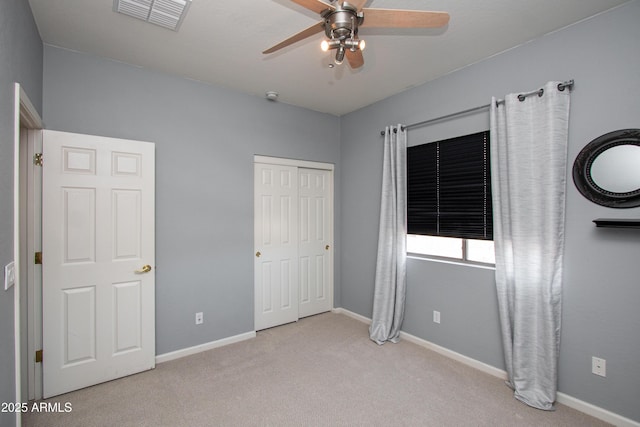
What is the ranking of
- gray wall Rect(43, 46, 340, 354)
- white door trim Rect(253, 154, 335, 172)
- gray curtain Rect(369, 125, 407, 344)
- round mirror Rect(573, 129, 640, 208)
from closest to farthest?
round mirror Rect(573, 129, 640, 208) < gray wall Rect(43, 46, 340, 354) < gray curtain Rect(369, 125, 407, 344) < white door trim Rect(253, 154, 335, 172)

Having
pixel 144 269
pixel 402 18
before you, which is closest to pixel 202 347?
pixel 144 269

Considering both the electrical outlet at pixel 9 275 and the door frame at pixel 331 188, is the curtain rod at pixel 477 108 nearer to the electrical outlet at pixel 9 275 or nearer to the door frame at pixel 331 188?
the door frame at pixel 331 188

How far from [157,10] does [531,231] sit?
3.18 metres

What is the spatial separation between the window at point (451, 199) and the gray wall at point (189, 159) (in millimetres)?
1741

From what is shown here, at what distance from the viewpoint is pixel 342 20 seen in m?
1.41

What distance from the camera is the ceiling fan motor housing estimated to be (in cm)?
140

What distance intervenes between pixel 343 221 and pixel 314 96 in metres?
1.74

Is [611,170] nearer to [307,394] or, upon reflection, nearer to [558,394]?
[558,394]

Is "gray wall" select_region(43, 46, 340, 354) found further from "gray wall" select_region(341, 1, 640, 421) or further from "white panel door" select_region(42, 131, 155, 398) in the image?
"gray wall" select_region(341, 1, 640, 421)

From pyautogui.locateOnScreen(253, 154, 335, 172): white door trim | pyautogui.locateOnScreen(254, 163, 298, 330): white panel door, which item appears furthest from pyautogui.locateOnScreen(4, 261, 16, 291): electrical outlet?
pyautogui.locateOnScreen(253, 154, 335, 172): white door trim

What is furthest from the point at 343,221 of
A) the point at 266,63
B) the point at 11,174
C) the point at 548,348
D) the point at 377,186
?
the point at 11,174

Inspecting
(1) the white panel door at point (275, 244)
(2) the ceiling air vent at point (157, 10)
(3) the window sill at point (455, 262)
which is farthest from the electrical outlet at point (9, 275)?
(3) the window sill at point (455, 262)

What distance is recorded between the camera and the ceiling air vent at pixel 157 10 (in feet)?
6.28

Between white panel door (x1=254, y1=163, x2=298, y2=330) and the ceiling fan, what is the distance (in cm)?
224
